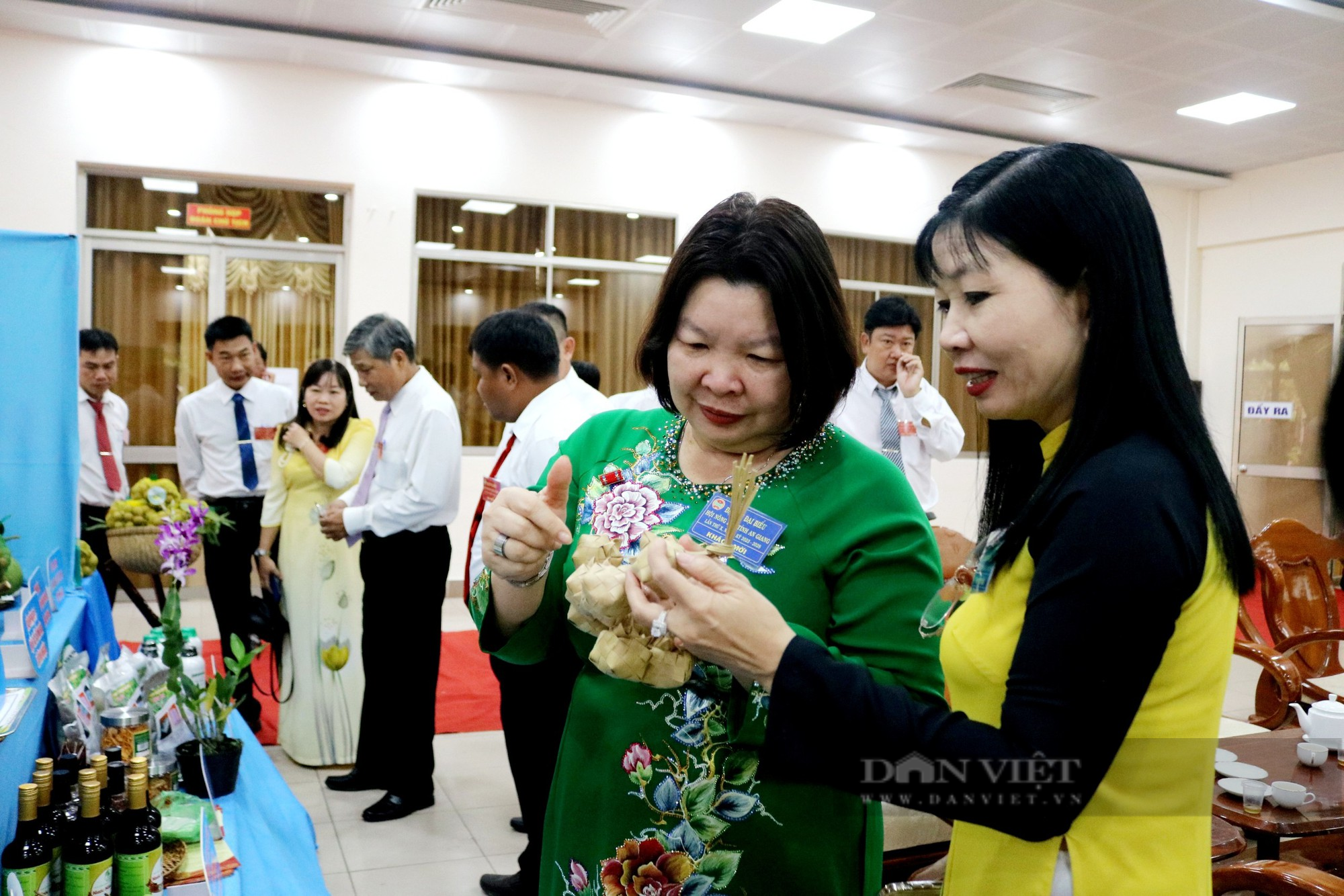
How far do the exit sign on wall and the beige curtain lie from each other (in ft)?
27.2

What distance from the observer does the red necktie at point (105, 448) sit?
522 centimetres

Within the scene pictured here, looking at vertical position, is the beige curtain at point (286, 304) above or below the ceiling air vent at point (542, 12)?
below

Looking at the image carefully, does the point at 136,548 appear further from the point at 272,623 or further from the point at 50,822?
the point at 50,822

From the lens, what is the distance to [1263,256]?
9508mm

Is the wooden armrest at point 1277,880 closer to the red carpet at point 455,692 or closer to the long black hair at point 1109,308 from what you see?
the long black hair at point 1109,308

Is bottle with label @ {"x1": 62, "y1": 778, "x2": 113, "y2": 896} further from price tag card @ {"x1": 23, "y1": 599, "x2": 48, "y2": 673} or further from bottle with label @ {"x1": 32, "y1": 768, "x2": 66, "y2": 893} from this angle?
price tag card @ {"x1": 23, "y1": 599, "x2": 48, "y2": 673}

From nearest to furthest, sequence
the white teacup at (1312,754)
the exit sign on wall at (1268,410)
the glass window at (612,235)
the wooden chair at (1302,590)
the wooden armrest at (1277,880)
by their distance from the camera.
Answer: the wooden armrest at (1277,880) < the white teacup at (1312,754) < the wooden chair at (1302,590) < the glass window at (612,235) < the exit sign on wall at (1268,410)

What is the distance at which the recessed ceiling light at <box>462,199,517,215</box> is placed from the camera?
7.32m

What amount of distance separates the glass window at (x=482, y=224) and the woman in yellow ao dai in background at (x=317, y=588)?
353 cm

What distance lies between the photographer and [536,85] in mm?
7102

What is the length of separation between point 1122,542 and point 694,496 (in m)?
0.56

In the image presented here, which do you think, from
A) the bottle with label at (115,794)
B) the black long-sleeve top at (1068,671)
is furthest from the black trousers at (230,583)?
the black long-sleeve top at (1068,671)

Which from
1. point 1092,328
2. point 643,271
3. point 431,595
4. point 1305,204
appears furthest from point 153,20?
point 1305,204

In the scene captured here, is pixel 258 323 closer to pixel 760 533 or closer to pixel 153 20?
pixel 153 20
